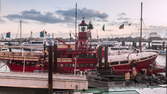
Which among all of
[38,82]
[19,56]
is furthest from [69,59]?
[38,82]

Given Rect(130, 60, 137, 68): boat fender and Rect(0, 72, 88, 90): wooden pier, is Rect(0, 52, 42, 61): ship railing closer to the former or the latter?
Rect(130, 60, 137, 68): boat fender

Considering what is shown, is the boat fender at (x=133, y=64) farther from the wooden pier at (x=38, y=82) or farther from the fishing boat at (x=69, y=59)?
the wooden pier at (x=38, y=82)

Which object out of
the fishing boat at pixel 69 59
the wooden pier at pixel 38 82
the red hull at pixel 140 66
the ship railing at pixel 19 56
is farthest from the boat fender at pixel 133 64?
the wooden pier at pixel 38 82

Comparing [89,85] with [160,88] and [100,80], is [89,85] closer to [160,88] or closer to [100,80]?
[100,80]

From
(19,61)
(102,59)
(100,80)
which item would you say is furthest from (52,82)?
(19,61)

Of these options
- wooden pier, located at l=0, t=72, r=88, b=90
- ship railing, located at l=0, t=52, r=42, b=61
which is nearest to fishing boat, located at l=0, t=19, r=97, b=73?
ship railing, located at l=0, t=52, r=42, b=61

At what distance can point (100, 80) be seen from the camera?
53.3 feet

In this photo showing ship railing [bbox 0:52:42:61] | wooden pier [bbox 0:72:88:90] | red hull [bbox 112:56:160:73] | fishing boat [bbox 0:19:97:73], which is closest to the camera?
wooden pier [bbox 0:72:88:90]

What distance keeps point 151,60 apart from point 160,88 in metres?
10.6

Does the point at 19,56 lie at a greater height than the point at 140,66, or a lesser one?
greater

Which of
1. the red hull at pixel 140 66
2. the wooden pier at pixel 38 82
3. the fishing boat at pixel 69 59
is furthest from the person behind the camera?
the fishing boat at pixel 69 59

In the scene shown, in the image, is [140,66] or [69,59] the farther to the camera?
[140,66]

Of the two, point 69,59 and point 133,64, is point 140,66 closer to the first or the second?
point 133,64

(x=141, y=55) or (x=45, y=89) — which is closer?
(x=45, y=89)
